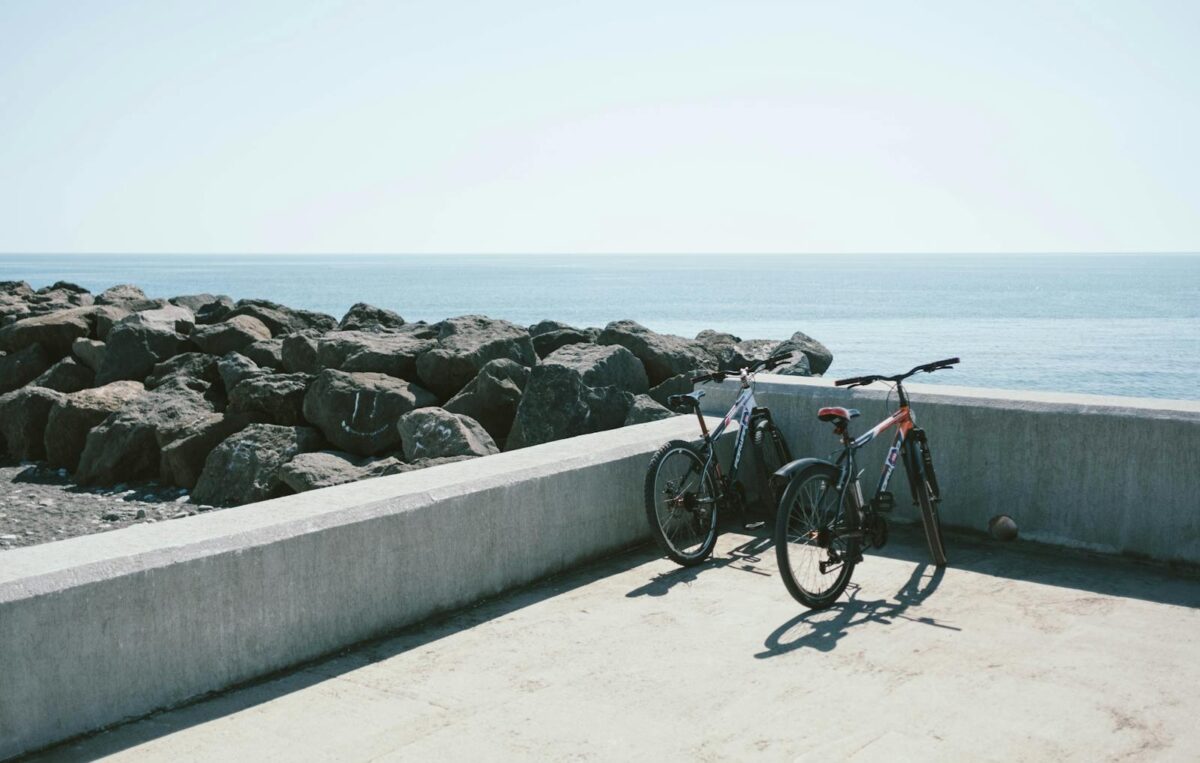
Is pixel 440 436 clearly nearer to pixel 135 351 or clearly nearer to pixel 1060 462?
pixel 1060 462

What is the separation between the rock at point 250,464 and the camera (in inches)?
490

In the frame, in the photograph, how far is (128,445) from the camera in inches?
558

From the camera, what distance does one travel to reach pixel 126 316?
824 inches

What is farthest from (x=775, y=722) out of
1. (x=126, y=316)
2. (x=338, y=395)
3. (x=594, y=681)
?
(x=126, y=316)

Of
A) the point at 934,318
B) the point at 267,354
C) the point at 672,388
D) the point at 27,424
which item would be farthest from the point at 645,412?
the point at 934,318

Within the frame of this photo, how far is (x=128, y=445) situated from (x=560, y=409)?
6.21 m

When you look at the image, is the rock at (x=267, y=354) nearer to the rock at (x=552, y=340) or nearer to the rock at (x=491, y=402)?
the rock at (x=552, y=340)

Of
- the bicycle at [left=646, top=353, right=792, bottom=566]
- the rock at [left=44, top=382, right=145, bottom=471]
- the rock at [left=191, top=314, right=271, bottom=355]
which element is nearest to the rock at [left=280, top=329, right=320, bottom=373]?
the rock at [left=191, top=314, right=271, bottom=355]

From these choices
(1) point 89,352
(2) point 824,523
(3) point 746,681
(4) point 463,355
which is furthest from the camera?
(1) point 89,352

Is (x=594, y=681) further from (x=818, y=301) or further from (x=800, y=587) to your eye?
(x=818, y=301)

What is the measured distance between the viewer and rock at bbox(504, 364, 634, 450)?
11500 millimetres

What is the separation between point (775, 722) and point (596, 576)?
7.03 feet

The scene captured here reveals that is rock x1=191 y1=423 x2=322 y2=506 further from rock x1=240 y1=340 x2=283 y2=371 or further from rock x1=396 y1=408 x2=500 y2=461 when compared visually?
rock x1=240 y1=340 x2=283 y2=371

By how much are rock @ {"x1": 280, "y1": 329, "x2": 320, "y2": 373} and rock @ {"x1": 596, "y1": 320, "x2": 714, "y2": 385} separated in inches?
171
